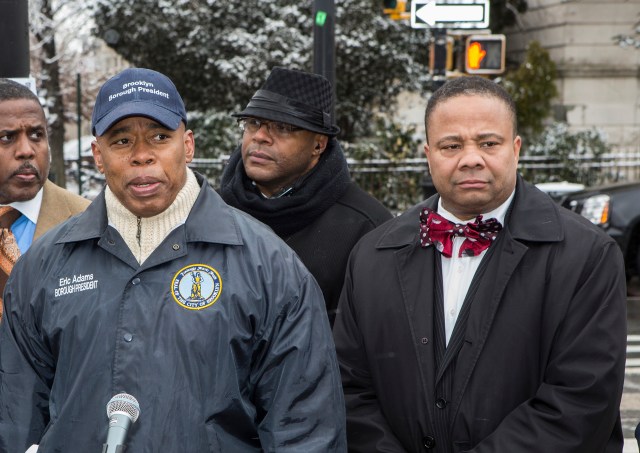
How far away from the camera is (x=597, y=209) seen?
453 inches

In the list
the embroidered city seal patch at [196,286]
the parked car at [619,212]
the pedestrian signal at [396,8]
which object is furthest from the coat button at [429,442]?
the pedestrian signal at [396,8]

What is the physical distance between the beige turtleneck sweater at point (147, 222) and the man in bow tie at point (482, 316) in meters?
0.80

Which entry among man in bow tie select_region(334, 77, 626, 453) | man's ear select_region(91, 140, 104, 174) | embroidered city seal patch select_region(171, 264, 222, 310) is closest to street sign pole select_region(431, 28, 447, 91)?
man in bow tie select_region(334, 77, 626, 453)

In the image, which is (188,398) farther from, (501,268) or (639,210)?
(639,210)

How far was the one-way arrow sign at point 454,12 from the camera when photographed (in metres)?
11.4

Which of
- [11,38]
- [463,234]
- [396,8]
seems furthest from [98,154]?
[396,8]

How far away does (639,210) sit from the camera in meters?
11.4

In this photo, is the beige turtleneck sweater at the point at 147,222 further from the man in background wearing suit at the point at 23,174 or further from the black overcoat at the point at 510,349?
the man in background wearing suit at the point at 23,174

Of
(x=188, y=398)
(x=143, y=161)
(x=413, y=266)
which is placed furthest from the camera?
(x=413, y=266)

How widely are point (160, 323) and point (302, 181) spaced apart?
1.66 metres

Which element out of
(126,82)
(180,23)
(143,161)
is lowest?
(143,161)

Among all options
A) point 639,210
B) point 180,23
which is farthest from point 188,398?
point 180,23

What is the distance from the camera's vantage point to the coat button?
3096 millimetres

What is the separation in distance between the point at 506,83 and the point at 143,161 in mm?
19877
